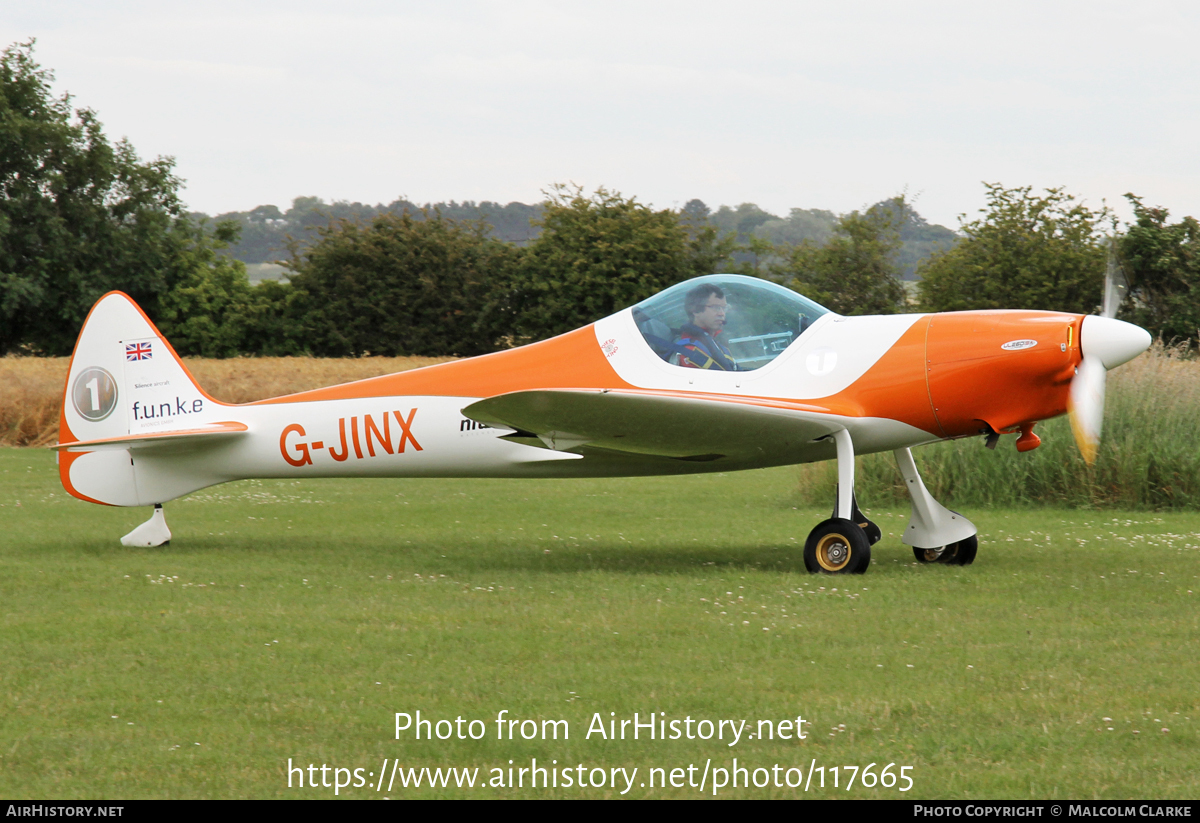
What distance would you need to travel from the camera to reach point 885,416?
789cm

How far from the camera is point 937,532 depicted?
8.44 meters

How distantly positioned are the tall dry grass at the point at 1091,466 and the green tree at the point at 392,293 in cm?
2989

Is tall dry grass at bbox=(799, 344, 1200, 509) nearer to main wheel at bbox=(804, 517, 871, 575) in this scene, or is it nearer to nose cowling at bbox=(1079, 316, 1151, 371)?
main wheel at bbox=(804, 517, 871, 575)

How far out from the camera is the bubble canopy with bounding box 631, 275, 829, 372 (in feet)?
26.6

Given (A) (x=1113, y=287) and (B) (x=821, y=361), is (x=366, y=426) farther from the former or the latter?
(A) (x=1113, y=287)

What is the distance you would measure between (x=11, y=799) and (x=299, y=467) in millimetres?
5676

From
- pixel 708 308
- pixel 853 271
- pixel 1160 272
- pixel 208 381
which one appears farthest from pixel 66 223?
pixel 708 308

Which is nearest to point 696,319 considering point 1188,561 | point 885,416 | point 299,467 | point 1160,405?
point 885,416

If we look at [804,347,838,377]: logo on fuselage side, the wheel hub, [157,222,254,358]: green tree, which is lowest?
the wheel hub

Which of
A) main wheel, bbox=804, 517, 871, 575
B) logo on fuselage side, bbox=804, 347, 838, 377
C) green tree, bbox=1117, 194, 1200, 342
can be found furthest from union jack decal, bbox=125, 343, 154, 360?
green tree, bbox=1117, 194, 1200, 342

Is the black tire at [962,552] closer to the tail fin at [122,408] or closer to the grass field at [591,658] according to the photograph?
the grass field at [591,658]

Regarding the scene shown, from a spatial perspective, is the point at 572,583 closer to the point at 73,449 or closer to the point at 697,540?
the point at 697,540

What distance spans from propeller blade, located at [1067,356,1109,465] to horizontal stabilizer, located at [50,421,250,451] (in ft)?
20.6

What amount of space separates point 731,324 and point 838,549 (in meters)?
1.76
